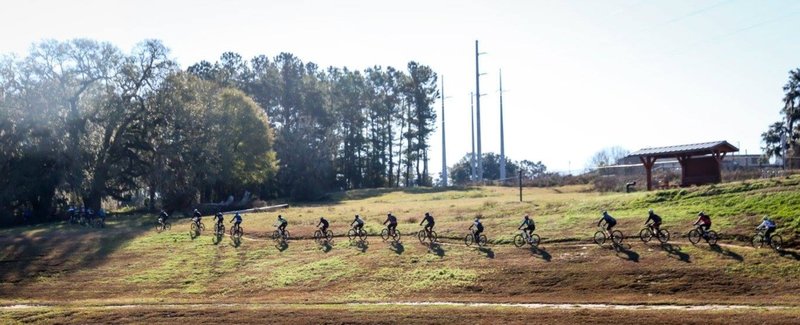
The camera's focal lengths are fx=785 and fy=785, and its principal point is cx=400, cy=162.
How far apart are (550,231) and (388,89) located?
78973mm

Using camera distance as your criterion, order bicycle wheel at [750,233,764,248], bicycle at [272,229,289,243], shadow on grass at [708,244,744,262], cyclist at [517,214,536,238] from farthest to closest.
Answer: bicycle at [272,229,289,243]
cyclist at [517,214,536,238]
bicycle wheel at [750,233,764,248]
shadow on grass at [708,244,744,262]

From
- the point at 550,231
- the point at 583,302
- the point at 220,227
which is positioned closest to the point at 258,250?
the point at 220,227

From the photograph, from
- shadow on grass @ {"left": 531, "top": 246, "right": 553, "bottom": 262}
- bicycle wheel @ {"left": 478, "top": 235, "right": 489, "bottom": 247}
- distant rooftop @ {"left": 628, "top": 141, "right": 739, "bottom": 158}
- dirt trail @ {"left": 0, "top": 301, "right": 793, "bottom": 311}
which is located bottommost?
dirt trail @ {"left": 0, "top": 301, "right": 793, "bottom": 311}

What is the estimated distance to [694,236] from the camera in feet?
123

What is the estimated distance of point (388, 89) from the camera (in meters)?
121

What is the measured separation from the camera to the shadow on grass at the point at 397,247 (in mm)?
43219

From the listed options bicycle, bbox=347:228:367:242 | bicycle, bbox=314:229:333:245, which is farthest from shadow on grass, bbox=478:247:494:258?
bicycle, bbox=314:229:333:245

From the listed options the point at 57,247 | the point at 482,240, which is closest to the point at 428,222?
the point at 482,240

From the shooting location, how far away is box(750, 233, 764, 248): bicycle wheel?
114 ft

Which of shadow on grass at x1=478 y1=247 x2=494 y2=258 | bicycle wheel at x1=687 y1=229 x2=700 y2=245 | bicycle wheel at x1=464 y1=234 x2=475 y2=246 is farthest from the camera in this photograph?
bicycle wheel at x1=464 y1=234 x2=475 y2=246

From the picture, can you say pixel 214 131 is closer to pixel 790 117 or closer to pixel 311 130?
pixel 311 130

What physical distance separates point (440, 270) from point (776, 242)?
1515 cm

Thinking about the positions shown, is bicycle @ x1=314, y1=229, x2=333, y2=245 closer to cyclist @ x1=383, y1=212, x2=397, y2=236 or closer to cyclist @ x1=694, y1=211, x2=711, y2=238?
cyclist @ x1=383, y1=212, x2=397, y2=236

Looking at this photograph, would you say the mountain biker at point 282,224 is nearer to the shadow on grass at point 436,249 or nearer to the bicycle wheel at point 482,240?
the shadow on grass at point 436,249
